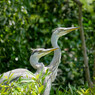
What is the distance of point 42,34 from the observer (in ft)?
17.9

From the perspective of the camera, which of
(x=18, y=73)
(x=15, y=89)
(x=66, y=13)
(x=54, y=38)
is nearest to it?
(x=15, y=89)

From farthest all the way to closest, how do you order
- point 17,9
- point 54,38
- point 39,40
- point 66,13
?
point 66,13 → point 39,40 → point 17,9 → point 54,38

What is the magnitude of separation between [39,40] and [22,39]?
493mm

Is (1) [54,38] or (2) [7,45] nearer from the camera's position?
(1) [54,38]

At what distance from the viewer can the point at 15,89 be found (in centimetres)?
222

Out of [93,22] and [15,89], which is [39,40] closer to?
[93,22]

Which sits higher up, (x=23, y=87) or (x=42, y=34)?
(x=42, y=34)

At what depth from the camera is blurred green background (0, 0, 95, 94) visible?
4828mm

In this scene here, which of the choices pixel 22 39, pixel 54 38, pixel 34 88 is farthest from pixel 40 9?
pixel 34 88

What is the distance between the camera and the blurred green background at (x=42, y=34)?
4828 mm

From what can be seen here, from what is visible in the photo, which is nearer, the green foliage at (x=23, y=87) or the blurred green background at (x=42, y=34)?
the green foliage at (x=23, y=87)

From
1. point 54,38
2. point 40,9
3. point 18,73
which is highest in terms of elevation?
point 40,9

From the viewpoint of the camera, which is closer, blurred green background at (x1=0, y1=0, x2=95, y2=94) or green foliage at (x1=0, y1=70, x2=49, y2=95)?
green foliage at (x1=0, y1=70, x2=49, y2=95)

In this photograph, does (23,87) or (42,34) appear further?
(42,34)
